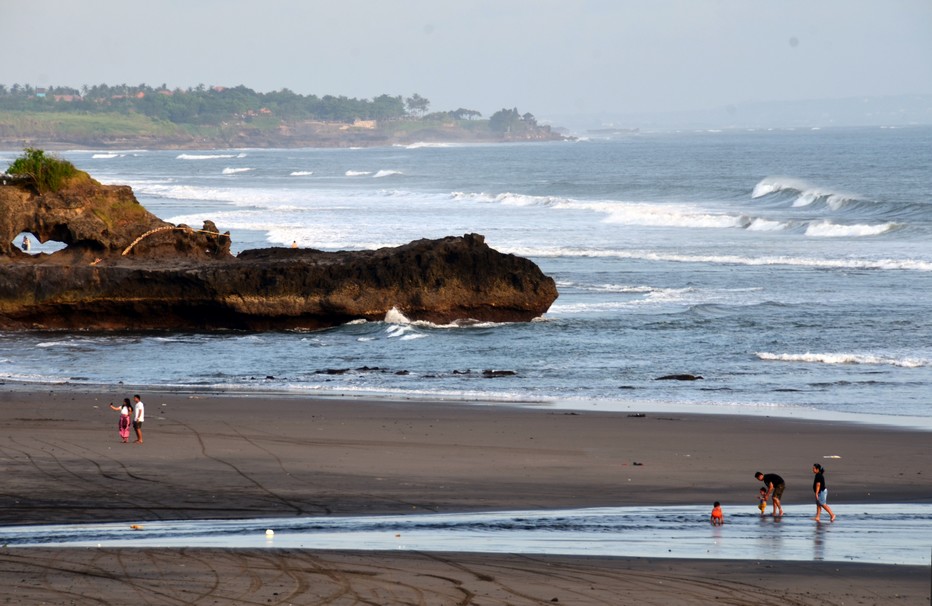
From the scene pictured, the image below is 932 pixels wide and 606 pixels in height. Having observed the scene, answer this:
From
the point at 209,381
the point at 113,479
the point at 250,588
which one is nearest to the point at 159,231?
the point at 209,381

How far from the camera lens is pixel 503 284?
2867cm

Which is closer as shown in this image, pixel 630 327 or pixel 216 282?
pixel 216 282

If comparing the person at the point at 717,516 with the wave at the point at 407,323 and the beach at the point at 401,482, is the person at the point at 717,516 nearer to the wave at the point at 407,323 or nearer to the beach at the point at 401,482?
the beach at the point at 401,482

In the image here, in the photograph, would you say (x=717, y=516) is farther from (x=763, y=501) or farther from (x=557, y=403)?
(x=557, y=403)

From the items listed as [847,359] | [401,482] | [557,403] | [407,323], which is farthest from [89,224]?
[847,359]

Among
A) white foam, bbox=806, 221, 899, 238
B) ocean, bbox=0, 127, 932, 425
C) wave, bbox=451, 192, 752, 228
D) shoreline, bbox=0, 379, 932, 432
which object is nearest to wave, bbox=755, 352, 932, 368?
ocean, bbox=0, 127, 932, 425

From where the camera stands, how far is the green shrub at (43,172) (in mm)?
29281

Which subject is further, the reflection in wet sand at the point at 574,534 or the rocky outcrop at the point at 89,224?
the rocky outcrop at the point at 89,224

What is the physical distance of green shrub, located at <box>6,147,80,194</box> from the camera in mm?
29281

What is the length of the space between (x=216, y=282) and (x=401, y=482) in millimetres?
13824

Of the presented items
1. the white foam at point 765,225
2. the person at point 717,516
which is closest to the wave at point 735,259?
the white foam at point 765,225

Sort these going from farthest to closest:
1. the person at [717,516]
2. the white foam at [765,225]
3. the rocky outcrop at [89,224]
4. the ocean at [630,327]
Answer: the white foam at [765,225]
the rocky outcrop at [89,224]
the ocean at [630,327]
the person at [717,516]

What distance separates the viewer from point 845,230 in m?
52.6

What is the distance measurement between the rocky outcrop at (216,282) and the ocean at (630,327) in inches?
22.0
